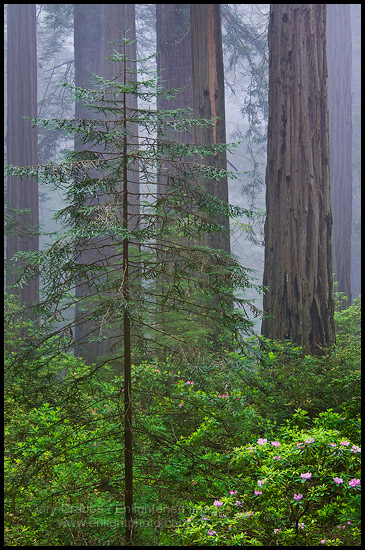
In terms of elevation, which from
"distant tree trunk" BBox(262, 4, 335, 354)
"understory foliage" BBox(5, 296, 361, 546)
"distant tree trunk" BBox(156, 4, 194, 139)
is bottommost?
"understory foliage" BBox(5, 296, 361, 546)

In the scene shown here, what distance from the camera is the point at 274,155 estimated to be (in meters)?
7.03

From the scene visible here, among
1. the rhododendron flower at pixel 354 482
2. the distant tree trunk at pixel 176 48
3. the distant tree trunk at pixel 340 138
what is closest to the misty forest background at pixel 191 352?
the rhododendron flower at pixel 354 482

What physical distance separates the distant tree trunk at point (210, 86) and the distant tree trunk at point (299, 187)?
0.91 m

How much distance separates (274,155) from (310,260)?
1445 mm

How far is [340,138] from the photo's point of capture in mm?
15180

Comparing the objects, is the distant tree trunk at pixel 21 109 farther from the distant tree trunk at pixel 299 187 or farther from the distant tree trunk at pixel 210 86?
the distant tree trunk at pixel 299 187

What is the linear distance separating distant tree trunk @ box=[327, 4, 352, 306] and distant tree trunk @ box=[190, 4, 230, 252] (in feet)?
21.5

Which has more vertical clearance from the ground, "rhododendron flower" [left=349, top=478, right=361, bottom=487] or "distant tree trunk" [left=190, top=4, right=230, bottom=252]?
"distant tree trunk" [left=190, top=4, right=230, bottom=252]

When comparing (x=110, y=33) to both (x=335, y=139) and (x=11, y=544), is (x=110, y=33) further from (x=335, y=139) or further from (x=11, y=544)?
(x=11, y=544)

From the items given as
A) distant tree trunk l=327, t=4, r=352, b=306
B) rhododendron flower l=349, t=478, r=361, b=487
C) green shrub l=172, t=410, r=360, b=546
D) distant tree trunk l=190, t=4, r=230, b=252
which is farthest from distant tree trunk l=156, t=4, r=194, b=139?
rhododendron flower l=349, t=478, r=361, b=487

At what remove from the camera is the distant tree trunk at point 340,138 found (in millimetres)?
13760

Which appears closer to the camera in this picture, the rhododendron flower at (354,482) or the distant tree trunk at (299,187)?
the rhododendron flower at (354,482)

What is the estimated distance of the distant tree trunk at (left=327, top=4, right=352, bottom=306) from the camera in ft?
45.1

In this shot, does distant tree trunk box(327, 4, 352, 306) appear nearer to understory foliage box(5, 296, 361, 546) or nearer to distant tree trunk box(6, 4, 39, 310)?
distant tree trunk box(6, 4, 39, 310)
